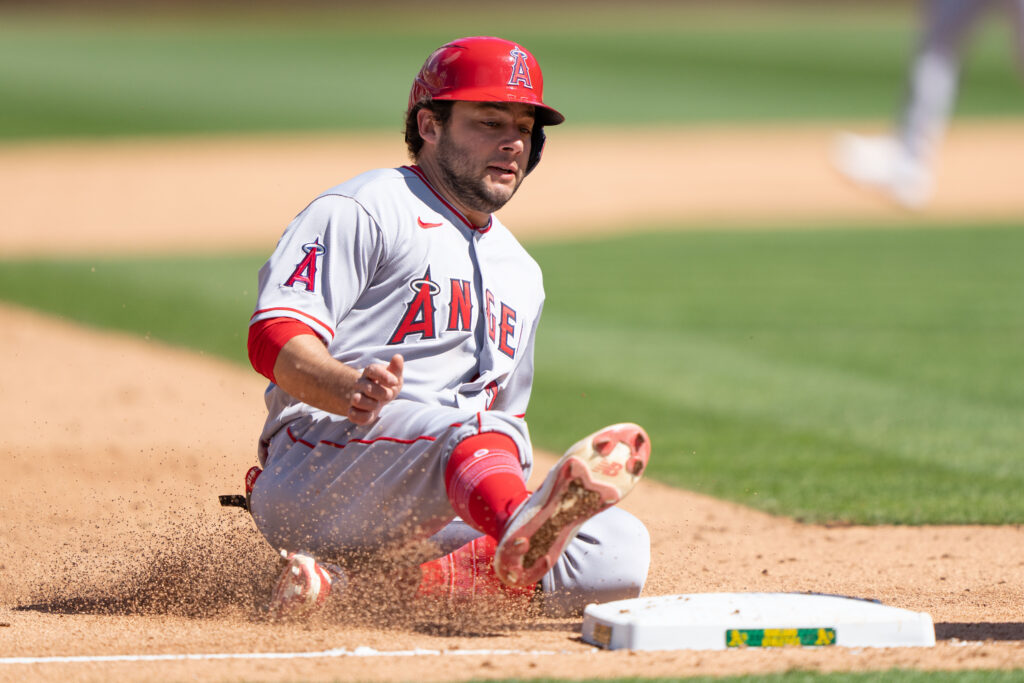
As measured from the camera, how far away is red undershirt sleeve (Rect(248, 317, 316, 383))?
3.37 m

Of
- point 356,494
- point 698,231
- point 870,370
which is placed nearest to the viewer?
point 356,494

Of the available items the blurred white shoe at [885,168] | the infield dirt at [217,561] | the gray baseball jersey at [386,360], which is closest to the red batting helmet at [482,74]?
the gray baseball jersey at [386,360]

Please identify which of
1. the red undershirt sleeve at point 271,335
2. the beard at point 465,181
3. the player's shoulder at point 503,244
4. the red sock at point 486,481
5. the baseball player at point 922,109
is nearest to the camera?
the red sock at point 486,481

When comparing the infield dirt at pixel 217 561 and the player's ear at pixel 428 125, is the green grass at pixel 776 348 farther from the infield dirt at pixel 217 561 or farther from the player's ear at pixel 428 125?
the player's ear at pixel 428 125

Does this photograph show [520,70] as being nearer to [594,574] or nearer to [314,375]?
[314,375]

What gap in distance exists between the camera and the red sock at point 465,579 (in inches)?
144

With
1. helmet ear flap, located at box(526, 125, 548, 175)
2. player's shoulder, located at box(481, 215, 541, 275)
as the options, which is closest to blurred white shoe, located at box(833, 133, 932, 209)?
helmet ear flap, located at box(526, 125, 548, 175)

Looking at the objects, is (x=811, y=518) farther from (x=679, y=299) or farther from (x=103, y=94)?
(x=103, y=94)

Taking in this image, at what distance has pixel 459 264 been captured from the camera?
374 centimetres

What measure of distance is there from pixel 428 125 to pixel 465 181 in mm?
181

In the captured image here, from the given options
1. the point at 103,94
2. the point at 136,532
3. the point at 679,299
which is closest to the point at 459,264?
the point at 136,532

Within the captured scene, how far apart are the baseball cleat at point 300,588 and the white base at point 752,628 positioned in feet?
2.06

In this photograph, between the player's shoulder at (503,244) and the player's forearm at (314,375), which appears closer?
the player's forearm at (314,375)

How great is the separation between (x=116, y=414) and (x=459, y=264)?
11.6 feet
